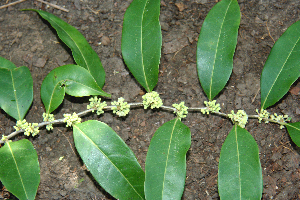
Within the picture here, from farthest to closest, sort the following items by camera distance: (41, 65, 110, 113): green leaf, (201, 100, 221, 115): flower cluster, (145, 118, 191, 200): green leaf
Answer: (201, 100, 221, 115): flower cluster → (41, 65, 110, 113): green leaf → (145, 118, 191, 200): green leaf

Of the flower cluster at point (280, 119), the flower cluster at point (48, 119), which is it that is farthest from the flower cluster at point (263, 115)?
the flower cluster at point (48, 119)

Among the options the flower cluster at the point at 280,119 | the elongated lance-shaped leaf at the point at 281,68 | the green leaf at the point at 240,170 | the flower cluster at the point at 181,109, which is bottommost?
the green leaf at the point at 240,170

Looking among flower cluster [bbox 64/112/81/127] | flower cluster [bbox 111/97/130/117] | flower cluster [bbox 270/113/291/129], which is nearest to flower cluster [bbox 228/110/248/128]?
flower cluster [bbox 270/113/291/129]

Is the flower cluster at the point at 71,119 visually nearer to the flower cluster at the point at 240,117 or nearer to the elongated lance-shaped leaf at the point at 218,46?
the elongated lance-shaped leaf at the point at 218,46

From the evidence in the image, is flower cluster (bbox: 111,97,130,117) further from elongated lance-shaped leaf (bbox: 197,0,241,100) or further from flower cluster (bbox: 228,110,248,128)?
flower cluster (bbox: 228,110,248,128)

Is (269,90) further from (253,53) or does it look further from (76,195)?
(76,195)

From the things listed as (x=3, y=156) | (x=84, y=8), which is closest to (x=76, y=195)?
(x=3, y=156)

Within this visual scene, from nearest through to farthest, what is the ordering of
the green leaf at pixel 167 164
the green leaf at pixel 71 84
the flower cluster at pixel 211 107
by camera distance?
the green leaf at pixel 167 164
the green leaf at pixel 71 84
the flower cluster at pixel 211 107
